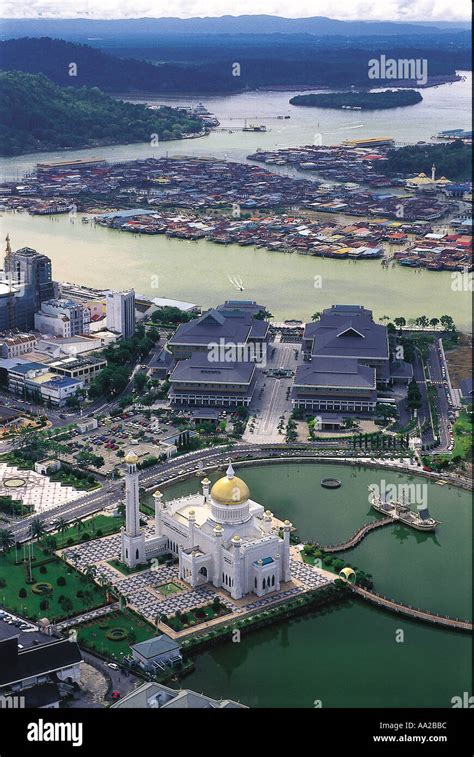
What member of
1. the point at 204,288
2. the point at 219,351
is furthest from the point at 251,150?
the point at 219,351

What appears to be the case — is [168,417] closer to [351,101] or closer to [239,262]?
[239,262]

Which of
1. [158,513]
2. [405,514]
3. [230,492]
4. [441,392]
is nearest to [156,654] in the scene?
[230,492]

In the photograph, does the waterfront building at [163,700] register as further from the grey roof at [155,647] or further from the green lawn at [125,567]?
the green lawn at [125,567]

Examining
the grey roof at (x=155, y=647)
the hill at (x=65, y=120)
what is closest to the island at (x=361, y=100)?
the hill at (x=65, y=120)

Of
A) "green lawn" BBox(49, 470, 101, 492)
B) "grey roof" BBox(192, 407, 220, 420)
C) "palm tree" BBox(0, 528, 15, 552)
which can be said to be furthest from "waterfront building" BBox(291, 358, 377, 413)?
"palm tree" BBox(0, 528, 15, 552)

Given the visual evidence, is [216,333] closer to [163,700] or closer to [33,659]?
[33,659]
